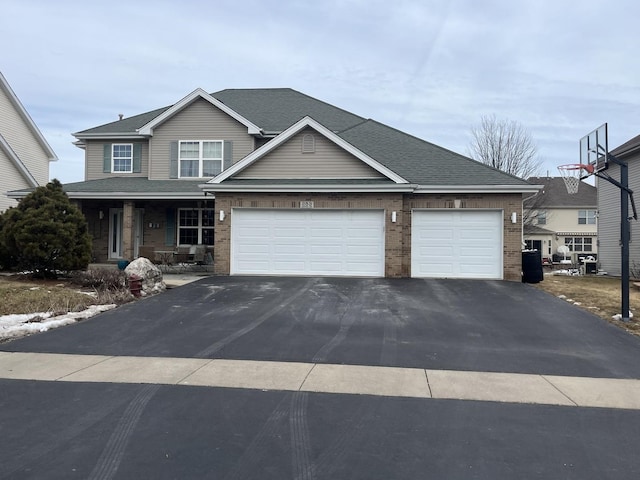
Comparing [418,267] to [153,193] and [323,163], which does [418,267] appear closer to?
[323,163]

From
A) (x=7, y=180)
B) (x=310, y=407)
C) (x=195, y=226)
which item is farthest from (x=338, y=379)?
(x=7, y=180)

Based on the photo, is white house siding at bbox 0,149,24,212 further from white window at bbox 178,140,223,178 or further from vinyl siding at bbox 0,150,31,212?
white window at bbox 178,140,223,178

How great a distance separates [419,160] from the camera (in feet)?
64.4

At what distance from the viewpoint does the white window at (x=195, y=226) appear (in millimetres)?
21938

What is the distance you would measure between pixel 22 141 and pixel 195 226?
13.5 m

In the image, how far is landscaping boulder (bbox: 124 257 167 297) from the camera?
1340 cm

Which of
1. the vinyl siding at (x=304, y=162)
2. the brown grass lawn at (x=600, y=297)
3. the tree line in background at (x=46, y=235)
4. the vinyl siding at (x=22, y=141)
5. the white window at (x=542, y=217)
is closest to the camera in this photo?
the brown grass lawn at (x=600, y=297)

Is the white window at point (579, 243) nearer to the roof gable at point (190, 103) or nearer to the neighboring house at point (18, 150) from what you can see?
the roof gable at point (190, 103)

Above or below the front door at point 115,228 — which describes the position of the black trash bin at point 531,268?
below

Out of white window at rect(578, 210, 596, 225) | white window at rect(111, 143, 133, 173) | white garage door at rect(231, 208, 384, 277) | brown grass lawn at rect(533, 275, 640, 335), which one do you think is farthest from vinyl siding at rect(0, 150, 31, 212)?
white window at rect(578, 210, 596, 225)

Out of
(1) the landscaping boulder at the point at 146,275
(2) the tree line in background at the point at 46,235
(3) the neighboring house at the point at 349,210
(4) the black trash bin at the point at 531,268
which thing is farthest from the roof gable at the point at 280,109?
(1) the landscaping boulder at the point at 146,275

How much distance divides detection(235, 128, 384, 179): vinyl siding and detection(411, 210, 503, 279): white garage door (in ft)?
9.84

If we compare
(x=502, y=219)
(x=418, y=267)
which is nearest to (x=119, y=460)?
(x=418, y=267)

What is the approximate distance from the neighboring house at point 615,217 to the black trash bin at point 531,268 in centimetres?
732
